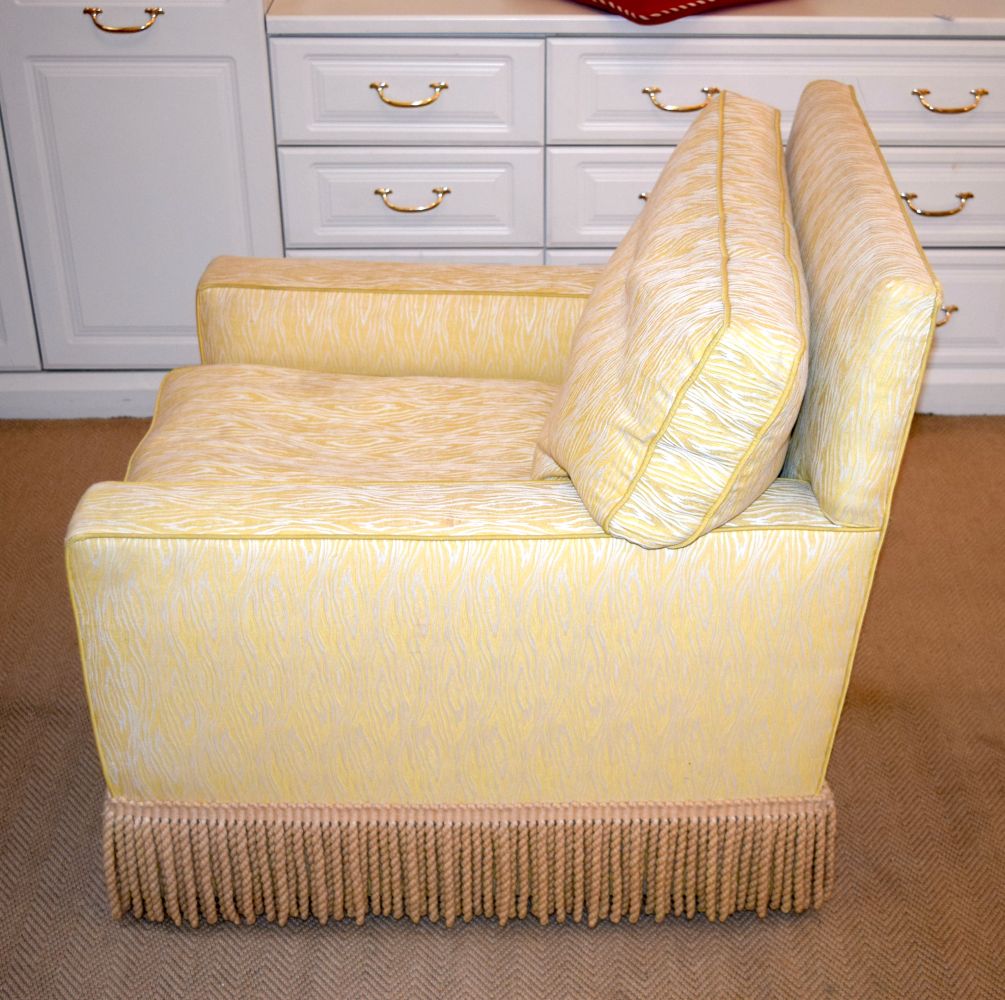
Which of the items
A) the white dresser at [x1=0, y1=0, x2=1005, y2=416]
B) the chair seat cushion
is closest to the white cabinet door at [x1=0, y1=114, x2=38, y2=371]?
the white dresser at [x1=0, y1=0, x2=1005, y2=416]

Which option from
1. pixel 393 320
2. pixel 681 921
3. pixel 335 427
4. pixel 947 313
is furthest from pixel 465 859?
pixel 947 313

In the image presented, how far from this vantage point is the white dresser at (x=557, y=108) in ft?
7.54

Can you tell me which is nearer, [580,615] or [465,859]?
[580,615]

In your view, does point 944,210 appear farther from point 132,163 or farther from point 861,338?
point 132,163

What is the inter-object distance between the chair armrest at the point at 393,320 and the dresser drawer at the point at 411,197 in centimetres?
58

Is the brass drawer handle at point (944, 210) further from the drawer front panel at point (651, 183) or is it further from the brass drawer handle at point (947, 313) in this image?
the brass drawer handle at point (947, 313)

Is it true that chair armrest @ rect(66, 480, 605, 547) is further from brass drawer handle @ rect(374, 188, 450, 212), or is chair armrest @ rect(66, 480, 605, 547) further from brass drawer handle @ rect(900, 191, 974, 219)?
brass drawer handle @ rect(900, 191, 974, 219)

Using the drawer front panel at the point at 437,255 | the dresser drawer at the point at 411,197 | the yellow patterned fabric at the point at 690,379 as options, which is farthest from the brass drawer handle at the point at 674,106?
the yellow patterned fabric at the point at 690,379

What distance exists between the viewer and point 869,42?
2.33 meters

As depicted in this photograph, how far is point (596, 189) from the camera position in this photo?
244cm

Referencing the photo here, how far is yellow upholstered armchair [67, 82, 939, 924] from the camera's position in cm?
114

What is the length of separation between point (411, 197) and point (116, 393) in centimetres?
79

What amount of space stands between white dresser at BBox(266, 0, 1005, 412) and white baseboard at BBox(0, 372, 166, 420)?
499mm

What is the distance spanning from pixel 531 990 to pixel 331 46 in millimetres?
1729
